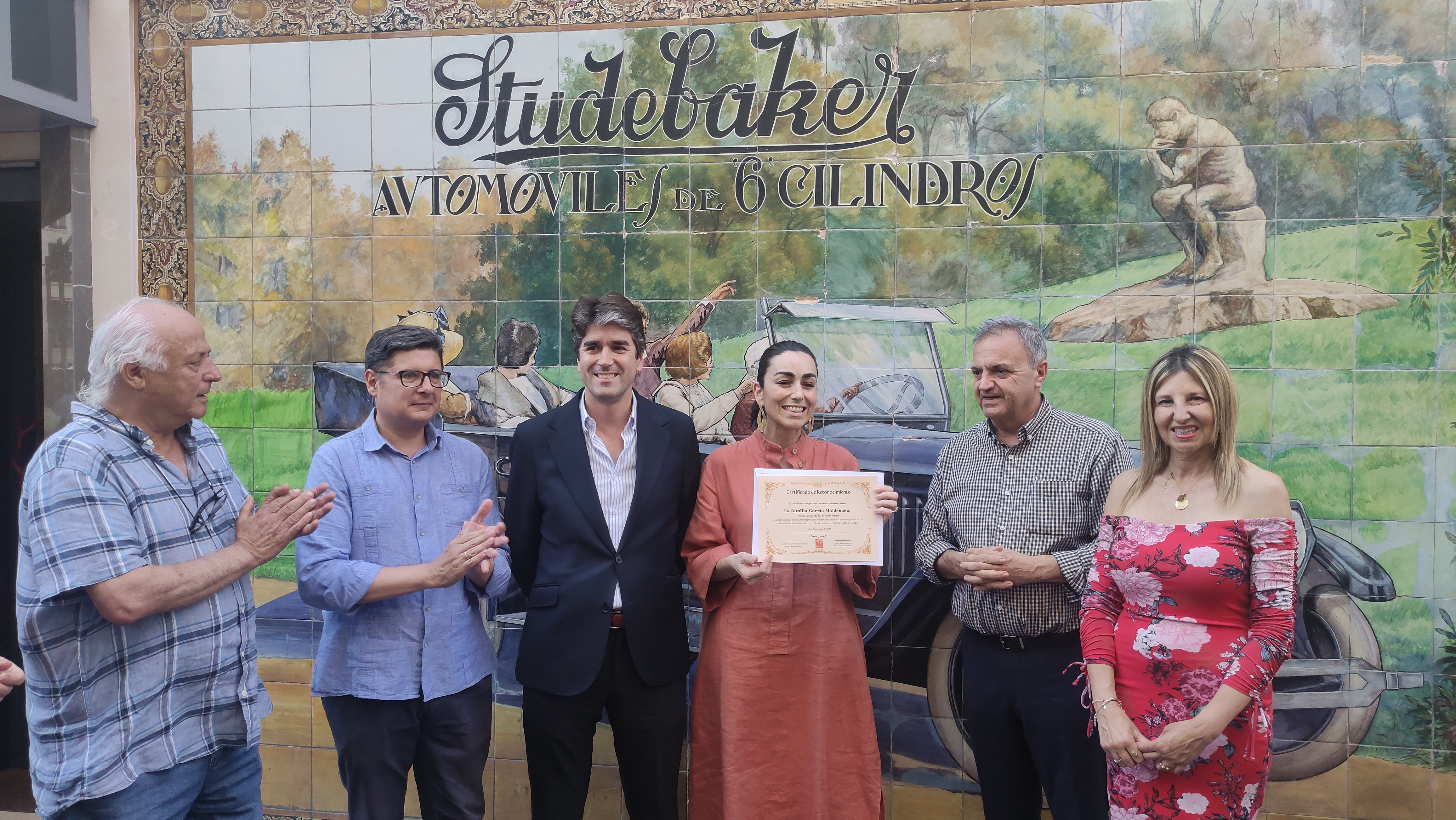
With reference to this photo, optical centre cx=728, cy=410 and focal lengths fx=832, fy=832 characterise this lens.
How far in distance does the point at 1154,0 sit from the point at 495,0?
Answer: 2.97 metres

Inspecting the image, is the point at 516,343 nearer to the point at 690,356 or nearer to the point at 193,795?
the point at 690,356

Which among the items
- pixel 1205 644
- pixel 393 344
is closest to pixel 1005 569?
pixel 1205 644

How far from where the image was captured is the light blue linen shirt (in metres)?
2.77

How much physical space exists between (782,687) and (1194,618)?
1332 mm

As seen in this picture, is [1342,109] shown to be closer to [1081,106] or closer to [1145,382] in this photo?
[1081,106]

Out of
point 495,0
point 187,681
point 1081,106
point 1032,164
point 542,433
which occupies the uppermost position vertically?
point 495,0

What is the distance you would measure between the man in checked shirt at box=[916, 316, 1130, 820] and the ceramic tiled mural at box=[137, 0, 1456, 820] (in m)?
0.73

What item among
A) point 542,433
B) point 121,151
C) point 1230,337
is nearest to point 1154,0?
point 1230,337

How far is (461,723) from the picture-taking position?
2.88m

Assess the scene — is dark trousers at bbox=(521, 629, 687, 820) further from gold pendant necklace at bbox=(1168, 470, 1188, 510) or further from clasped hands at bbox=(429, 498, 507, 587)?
gold pendant necklace at bbox=(1168, 470, 1188, 510)

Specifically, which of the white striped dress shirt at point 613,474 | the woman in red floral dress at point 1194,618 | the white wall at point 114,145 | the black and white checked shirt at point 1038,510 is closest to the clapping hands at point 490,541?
the white striped dress shirt at point 613,474

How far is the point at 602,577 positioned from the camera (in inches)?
116

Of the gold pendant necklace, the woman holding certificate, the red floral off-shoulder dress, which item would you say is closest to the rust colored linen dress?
the woman holding certificate

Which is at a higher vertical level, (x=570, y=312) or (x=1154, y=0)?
(x=1154, y=0)
